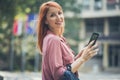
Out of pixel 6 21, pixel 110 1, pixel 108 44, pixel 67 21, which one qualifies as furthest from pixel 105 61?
pixel 6 21

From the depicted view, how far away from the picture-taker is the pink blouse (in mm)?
2623

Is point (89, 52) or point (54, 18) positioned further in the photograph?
point (54, 18)

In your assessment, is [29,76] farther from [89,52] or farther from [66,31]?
[89,52]

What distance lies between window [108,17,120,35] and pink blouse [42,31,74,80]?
136 ft

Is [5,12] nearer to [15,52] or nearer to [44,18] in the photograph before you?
[15,52]

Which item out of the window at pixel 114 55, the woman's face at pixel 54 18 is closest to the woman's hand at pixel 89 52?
the woman's face at pixel 54 18

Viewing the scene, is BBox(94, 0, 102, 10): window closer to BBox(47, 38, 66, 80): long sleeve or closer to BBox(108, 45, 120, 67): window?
BBox(108, 45, 120, 67): window

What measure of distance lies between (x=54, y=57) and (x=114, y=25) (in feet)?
138

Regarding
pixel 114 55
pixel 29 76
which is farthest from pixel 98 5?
pixel 29 76

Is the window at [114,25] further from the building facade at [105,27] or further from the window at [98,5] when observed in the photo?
the window at [98,5]

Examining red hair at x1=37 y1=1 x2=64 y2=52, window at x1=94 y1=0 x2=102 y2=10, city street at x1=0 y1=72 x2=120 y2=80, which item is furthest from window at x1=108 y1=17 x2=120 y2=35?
red hair at x1=37 y1=1 x2=64 y2=52

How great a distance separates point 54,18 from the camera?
2.82 m

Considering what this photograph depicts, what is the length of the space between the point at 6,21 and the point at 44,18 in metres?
26.7

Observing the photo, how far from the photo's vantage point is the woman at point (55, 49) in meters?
2.63
